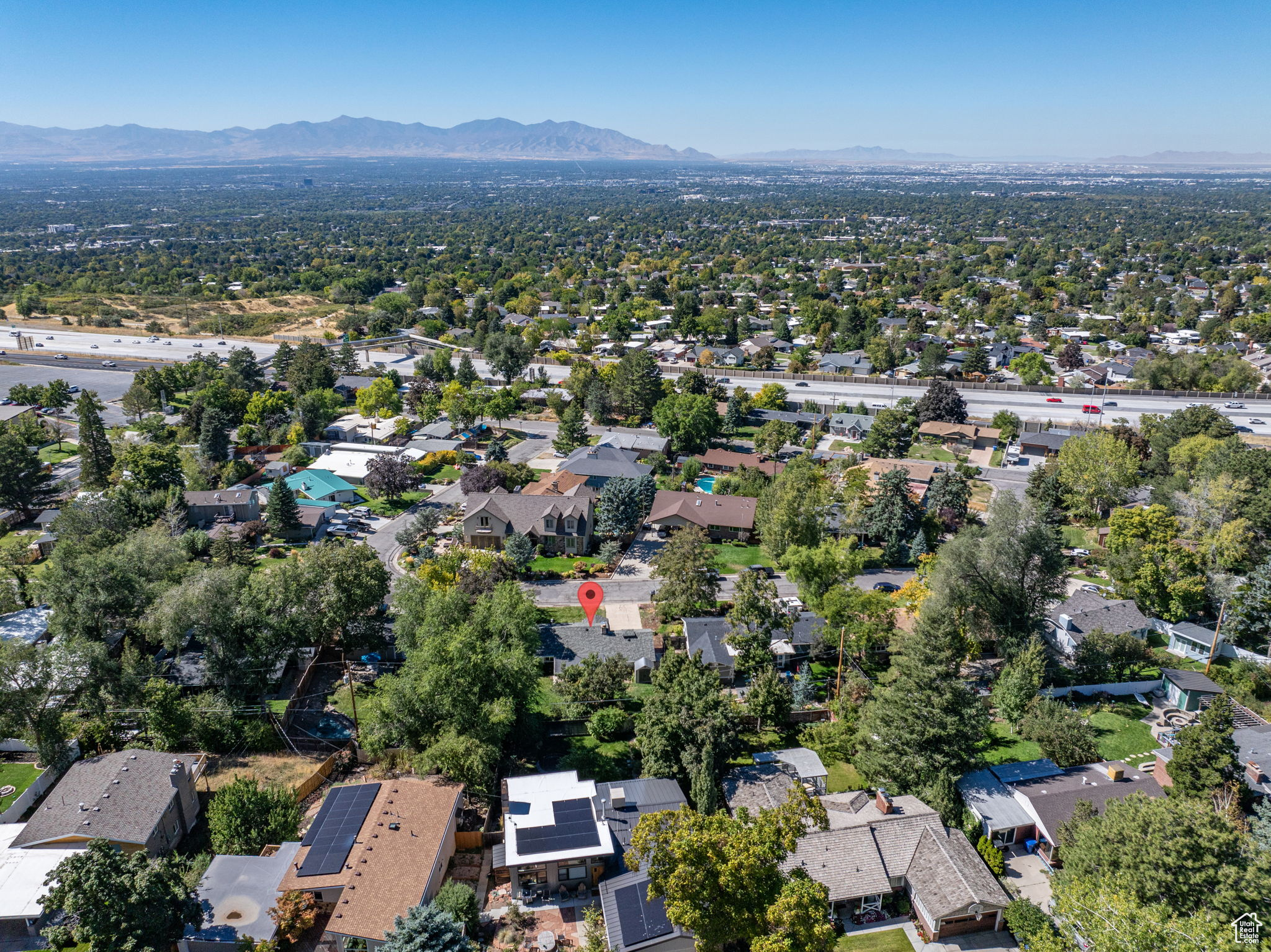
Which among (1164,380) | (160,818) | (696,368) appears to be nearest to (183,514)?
(160,818)

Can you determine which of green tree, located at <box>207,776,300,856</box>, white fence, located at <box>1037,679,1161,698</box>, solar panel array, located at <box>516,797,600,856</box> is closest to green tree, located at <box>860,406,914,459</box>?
white fence, located at <box>1037,679,1161,698</box>

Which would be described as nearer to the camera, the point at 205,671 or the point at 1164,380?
the point at 205,671

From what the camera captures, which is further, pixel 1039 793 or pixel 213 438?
pixel 213 438

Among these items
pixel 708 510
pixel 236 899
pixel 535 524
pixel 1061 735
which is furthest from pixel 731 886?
pixel 708 510

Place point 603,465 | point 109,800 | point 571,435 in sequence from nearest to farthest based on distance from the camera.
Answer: point 109,800, point 603,465, point 571,435

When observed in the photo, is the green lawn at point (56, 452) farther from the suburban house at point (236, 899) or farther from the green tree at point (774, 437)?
the green tree at point (774, 437)

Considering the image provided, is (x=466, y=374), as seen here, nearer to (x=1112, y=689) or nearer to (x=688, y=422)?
(x=688, y=422)

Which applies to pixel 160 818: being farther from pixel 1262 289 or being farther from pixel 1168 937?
pixel 1262 289
